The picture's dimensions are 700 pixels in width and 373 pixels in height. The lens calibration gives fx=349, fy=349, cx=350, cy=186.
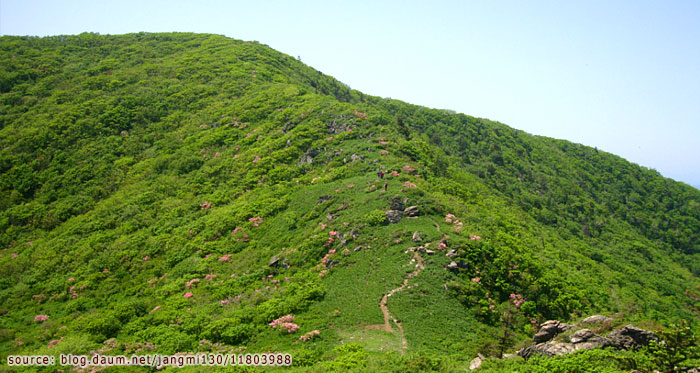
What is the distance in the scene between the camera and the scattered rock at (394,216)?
101ft

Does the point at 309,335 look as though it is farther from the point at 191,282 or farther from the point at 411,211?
the point at 191,282

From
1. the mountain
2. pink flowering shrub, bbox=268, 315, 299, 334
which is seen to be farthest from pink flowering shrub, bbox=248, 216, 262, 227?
pink flowering shrub, bbox=268, 315, 299, 334

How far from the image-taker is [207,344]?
2262cm

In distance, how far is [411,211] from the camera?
1238 inches

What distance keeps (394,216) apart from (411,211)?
173 centimetres

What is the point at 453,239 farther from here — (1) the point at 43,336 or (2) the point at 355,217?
(1) the point at 43,336

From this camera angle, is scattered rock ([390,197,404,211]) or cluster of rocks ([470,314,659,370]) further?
scattered rock ([390,197,404,211])

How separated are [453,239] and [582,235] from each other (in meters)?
62.0

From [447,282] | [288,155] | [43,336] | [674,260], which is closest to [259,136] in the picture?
[288,155]

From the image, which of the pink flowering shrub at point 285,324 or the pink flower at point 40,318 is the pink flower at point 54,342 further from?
the pink flowering shrub at point 285,324

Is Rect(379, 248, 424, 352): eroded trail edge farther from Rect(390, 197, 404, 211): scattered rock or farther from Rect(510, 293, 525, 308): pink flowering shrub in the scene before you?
Rect(510, 293, 525, 308): pink flowering shrub

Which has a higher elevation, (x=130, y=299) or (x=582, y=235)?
(x=582, y=235)

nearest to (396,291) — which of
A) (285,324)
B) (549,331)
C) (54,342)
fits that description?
(285,324)

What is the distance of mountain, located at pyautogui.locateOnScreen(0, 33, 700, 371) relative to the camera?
75.7ft
